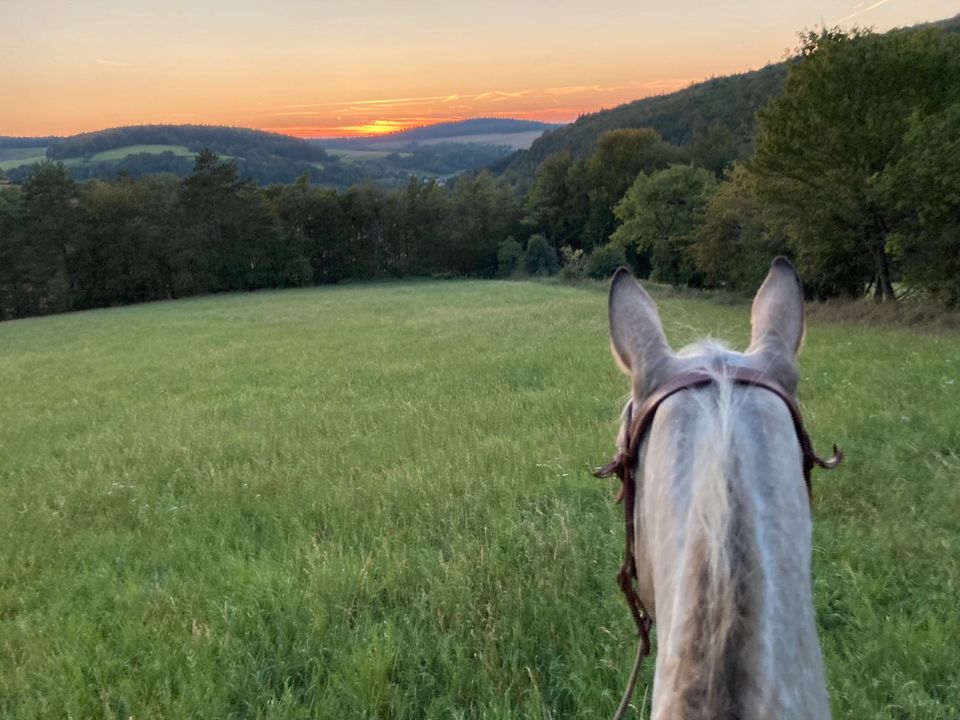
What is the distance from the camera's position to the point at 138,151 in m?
142

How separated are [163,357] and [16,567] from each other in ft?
53.0

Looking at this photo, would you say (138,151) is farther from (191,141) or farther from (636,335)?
(636,335)

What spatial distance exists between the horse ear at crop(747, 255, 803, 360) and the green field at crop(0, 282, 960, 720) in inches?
10.3

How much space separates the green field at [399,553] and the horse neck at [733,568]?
2.75ft

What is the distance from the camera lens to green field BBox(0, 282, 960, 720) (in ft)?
10.4

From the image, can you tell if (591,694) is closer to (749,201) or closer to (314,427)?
(314,427)

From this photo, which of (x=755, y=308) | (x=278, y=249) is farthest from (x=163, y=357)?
(x=278, y=249)

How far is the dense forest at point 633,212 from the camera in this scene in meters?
18.2

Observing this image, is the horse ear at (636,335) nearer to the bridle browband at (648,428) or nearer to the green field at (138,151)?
the bridle browband at (648,428)

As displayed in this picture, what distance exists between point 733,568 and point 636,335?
705 millimetres

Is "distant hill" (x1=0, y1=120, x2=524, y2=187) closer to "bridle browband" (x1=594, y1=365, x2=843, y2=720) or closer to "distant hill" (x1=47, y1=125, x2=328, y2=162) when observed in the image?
"distant hill" (x1=47, y1=125, x2=328, y2=162)

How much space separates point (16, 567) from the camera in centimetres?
488

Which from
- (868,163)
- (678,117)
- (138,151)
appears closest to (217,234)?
(868,163)

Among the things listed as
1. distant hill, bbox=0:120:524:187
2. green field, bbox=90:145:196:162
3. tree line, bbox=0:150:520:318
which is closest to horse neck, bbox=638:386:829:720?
tree line, bbox=0:150:520:318
